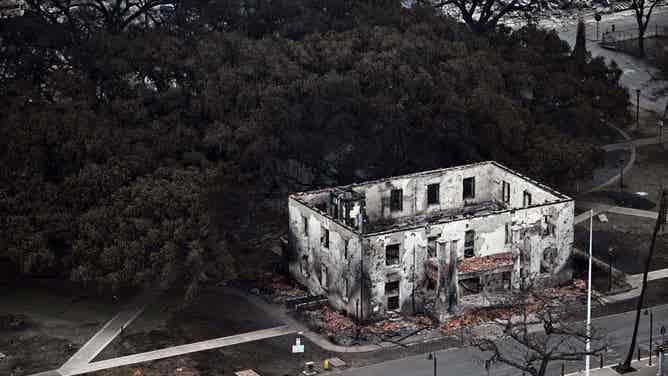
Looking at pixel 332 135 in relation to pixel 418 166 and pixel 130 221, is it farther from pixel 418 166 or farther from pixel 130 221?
pixel 130 221

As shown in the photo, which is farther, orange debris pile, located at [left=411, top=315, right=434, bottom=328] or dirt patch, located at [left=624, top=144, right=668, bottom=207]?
dirt patch, located at [left=624, top=144, right=668, bottom=207]

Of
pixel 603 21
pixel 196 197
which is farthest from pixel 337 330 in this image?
pixel 603 21

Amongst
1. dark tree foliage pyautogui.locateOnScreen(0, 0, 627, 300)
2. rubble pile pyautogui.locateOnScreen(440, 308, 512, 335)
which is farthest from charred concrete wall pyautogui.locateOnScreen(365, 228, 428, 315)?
dark tree foliage pyautogui.locateOnScreen(0, 0, 627, 300)

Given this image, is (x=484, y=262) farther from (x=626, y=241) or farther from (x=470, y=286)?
(x=626, y=241)

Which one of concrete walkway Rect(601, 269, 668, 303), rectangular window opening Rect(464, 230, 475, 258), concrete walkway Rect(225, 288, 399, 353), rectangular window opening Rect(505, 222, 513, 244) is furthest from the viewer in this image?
concrete walkway Rect(601, 269, 668, 303)

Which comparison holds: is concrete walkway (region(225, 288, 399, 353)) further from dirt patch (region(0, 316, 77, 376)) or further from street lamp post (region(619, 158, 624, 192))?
street lamp post (region(619, 158, 624, 192))

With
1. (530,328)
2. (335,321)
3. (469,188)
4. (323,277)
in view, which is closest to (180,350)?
(335,321)
